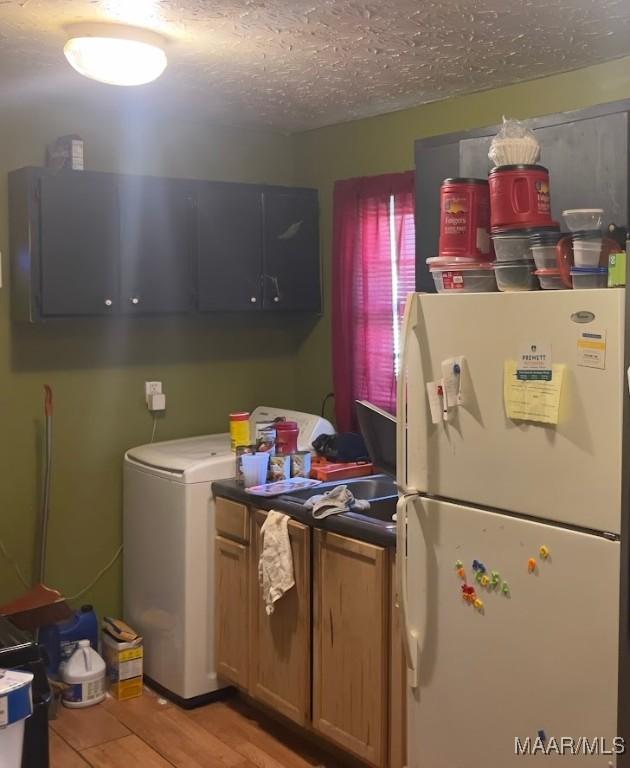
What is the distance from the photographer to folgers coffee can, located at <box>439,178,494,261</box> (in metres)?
2.50

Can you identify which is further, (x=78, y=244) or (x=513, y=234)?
(x=78, y=244)

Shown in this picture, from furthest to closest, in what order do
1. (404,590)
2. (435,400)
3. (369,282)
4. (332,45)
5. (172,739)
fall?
(369,282), (172,739), (332,45), (404,590), (435,400)

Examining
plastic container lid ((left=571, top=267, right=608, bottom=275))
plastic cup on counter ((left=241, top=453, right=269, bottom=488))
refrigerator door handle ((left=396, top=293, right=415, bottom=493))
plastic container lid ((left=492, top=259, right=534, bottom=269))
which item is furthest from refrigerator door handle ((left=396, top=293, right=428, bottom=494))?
plastic cup on counter ((left=241, top=453, right=269, bottom=488))

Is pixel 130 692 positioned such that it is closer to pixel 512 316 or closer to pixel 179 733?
pixel 179 733

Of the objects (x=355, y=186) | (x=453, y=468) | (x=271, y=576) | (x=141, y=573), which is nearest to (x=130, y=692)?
(x=141, y=573)

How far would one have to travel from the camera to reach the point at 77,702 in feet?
11.7

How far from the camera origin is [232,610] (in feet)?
11.6

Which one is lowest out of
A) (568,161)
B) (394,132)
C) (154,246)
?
(154,246)

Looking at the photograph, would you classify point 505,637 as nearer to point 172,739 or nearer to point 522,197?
point 522,197

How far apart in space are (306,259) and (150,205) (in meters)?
0.79

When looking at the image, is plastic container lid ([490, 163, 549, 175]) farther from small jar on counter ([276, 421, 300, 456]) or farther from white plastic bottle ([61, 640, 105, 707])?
white plastic bottle ([61, 640, 105, 707])

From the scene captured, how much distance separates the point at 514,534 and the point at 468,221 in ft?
2.82

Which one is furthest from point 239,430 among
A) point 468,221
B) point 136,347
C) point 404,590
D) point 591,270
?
point 591,270

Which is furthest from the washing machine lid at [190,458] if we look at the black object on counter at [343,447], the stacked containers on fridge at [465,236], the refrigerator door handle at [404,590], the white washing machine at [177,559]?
the stacked containers on fridge at [465,236]
